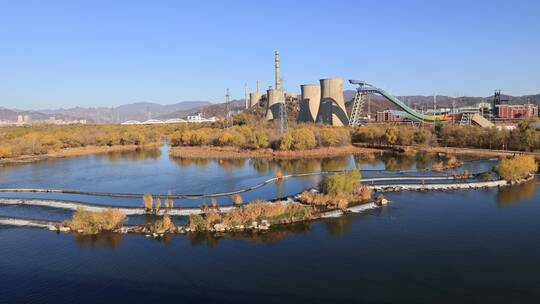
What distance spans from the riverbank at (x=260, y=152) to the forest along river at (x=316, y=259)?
9.55m

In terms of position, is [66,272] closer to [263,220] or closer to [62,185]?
[263,220]

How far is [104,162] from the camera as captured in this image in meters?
19.7

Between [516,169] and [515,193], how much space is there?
162cm

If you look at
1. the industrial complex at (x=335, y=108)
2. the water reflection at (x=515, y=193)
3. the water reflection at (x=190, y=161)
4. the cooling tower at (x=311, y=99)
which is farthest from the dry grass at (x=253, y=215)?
the cooling tower at (x=311, y=99)

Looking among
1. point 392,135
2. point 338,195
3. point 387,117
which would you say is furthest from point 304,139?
point 387,117

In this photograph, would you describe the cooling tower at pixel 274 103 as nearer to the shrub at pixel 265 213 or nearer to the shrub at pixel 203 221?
the shrub at pixel 265 213

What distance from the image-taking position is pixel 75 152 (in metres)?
23.8

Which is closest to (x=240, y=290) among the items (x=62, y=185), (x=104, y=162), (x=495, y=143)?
(x=62, y=185)

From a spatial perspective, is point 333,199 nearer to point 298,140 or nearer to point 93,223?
point 93,223

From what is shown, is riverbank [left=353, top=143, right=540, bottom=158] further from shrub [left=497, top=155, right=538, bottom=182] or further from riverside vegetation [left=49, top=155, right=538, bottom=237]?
riverside vegetation [left=49, top=155, right=538, bottom=237]

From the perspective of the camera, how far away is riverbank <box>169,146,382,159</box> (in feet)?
68.4

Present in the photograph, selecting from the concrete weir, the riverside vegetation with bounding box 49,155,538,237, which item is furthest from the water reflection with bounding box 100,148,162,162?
the riverside vegetation with bounding box 49,155,538,237

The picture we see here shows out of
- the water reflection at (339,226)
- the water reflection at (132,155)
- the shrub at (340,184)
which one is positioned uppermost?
the water reflection at (132,155)

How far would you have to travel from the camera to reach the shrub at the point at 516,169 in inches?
504
